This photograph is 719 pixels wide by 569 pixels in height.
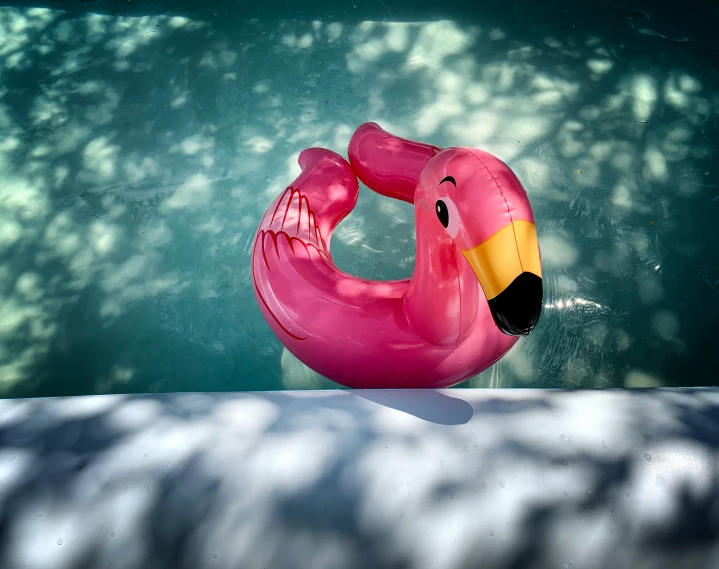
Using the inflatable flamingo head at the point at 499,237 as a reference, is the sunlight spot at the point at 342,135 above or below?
below

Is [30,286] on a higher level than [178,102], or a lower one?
lower

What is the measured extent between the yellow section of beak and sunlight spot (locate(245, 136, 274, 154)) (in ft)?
5.34

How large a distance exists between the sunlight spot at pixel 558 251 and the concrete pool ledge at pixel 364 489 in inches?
39.9

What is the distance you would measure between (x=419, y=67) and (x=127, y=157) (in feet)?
4.64

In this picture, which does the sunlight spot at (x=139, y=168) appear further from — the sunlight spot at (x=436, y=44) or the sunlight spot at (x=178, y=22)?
the sunlight spot at (x=436, y=44)

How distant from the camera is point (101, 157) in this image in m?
2.46

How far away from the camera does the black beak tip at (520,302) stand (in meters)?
0.98

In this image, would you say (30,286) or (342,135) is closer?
(30,286)

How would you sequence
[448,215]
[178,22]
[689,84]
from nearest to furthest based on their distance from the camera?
[448,215], [689,84], [178,22]

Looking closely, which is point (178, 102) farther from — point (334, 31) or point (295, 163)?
point (334, 31)

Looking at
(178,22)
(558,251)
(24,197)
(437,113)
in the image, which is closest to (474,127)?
(437,113)

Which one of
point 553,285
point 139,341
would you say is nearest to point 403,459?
point 553,285

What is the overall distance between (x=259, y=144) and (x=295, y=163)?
0.68ft

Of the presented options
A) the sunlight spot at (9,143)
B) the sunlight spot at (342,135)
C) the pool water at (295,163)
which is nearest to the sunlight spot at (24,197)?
the pool water at (295,163)
